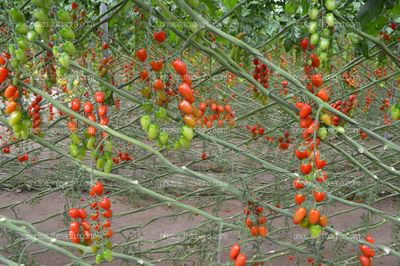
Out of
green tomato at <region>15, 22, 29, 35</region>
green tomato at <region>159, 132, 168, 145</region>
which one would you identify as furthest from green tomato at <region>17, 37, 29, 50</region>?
green tomato at <region>159, 132, 168, 145</region>

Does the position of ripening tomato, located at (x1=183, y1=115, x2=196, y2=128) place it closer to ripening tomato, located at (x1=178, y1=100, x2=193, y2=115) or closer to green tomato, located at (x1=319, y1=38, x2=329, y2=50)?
ripening tomato, located at (x1=178, y1=100, x2=193, y2=115)

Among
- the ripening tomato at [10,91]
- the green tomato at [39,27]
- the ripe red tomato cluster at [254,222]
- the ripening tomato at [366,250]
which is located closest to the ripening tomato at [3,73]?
the ripening tomato at [10,91]

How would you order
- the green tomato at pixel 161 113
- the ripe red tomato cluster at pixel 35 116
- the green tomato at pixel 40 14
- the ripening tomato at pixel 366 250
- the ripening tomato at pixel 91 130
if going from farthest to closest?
the ripe red tomato cluster at pixel 35 116 < the ripening tomato at pixel 366 250 < the ripening tomato at pixel 91 130 < the green tomato at pixel 161 113 < the green tomato at pixel 40 14

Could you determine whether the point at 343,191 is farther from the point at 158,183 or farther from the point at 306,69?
the point at 306,69

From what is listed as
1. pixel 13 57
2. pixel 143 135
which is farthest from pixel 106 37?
pixel 13 57

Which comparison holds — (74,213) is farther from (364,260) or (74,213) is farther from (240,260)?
(364,260)

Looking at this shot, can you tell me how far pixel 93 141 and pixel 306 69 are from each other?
2.50 ft

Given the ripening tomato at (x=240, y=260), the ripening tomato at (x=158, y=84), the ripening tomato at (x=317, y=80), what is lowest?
the ripening tomato at (x=240, y=260)

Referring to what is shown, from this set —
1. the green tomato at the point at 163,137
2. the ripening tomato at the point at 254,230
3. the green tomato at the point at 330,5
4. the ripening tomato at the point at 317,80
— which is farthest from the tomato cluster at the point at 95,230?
the green tomato at the point at 330,5

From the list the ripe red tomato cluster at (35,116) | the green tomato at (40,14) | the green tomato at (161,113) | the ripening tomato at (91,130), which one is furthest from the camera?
the ripe red tomato cluster at (35,116)

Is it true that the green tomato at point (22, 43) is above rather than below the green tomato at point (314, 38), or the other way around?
below

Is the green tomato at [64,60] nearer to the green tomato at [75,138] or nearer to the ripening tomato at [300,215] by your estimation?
the green tomato at [75,138]

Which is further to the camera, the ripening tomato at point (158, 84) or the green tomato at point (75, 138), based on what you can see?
the green tomato at point (75, 138)

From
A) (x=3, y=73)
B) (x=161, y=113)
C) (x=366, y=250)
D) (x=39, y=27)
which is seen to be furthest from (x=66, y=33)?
(x=366, y=250)
